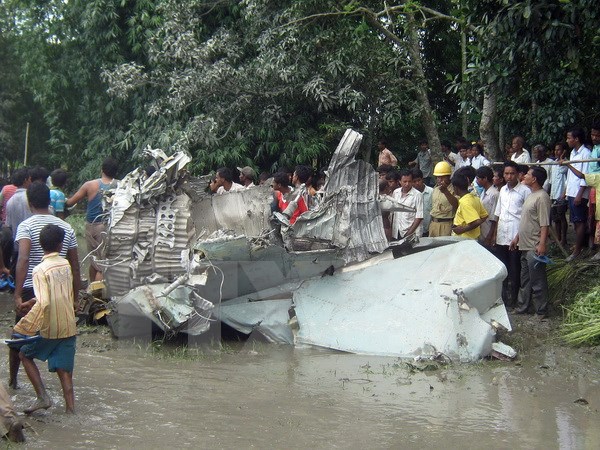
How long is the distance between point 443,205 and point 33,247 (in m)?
5.36

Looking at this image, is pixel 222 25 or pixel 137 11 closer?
pixel 222 25

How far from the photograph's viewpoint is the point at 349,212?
843cm

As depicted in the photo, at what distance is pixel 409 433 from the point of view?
5.72 metres

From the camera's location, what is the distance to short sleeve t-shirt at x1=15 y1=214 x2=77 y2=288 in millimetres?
6328

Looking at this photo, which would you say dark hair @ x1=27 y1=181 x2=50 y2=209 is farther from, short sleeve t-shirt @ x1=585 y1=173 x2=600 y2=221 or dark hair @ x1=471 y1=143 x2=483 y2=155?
dark hair @ x1=471 y1=143 x2=483 y2=155

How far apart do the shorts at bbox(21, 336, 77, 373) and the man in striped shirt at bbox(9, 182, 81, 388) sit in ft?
1.59

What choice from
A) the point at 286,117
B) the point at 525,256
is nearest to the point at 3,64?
the point at 286,117

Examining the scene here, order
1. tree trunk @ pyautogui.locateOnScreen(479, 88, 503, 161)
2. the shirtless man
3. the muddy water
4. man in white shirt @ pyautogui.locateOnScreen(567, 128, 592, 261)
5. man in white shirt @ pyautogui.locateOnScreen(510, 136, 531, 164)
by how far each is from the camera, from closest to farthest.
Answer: the muddy water < the shirtless man < man in white shirt @ pyautogui.locateOnScreen(567, 128, 592, 261) < man in white shirt @ pyautogui.locateOnScreen(510, 136, 531, 164) < tree trunk @ pyautogui.locateOnScreen(479, 88, 503, 161)

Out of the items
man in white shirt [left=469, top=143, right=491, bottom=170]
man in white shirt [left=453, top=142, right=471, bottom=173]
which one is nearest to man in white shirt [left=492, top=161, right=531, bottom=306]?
man in white shirt [left=469, top=143, right=491, bottom=170]

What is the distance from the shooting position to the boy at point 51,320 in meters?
5.74

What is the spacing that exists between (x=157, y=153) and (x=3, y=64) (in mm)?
19221

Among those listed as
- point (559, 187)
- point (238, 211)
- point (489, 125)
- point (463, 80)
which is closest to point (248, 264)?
point (238, 211)

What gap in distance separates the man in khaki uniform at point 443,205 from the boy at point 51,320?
5.35 meters

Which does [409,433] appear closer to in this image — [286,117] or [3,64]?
[286,117]
